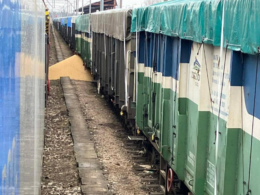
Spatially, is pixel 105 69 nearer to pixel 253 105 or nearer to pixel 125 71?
pixel 125 71

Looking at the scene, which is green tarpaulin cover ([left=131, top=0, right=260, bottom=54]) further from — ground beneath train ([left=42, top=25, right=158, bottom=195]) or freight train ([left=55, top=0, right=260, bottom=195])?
ground beneath train ([left=42, top=25, right=158, bottom=195])

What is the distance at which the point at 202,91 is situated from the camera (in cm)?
534

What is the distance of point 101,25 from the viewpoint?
53.2 feet

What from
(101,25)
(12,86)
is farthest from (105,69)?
(12,86)

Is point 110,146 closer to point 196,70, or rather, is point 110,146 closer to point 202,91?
point 196,70

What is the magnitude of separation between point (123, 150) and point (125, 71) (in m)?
2.01

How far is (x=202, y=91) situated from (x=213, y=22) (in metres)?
0.95

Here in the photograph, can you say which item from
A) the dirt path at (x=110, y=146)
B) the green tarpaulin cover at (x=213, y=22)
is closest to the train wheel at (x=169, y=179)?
the dirt path at (x=110, y=146)

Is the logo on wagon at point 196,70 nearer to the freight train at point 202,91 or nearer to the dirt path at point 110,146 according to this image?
the freight train at point 202,91

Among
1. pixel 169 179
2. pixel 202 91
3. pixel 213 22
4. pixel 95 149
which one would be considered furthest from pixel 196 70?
pixel 95 149

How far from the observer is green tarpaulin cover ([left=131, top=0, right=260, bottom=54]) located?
369cm

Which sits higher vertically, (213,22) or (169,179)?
(213,22)

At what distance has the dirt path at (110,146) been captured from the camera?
8258 millimetres

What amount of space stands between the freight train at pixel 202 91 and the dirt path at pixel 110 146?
0.75m
